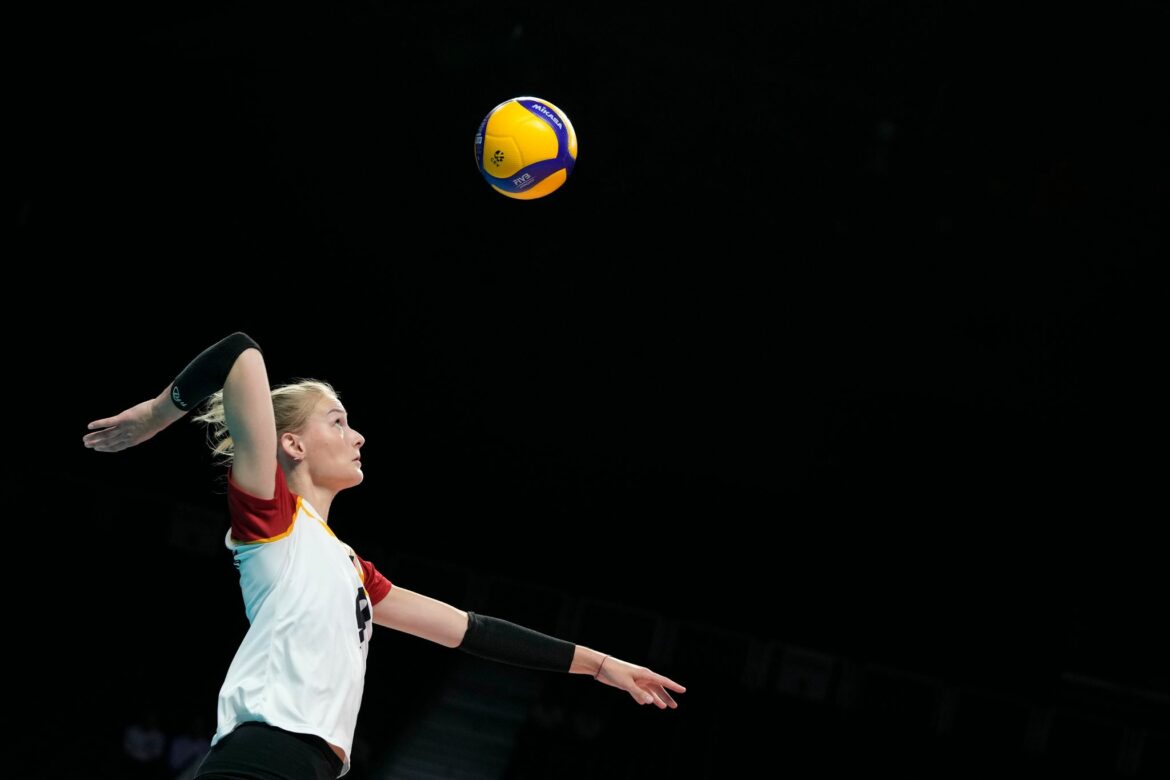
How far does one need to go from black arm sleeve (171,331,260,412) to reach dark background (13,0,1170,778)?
5.88 metres

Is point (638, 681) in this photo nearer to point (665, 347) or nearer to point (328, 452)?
point (328, 452)

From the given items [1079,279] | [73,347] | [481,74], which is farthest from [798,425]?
[73,347]

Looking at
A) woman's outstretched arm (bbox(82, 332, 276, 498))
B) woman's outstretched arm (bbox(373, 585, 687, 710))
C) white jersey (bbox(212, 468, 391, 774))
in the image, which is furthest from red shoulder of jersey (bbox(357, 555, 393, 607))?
woman's outstretched arm (bbox(82, 332, 276, 498))

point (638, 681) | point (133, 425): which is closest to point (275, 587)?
point (133, 425)

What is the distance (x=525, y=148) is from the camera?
532 cm

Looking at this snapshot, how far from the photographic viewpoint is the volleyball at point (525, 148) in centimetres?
534

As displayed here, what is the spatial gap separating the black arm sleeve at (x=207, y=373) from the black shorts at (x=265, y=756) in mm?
795

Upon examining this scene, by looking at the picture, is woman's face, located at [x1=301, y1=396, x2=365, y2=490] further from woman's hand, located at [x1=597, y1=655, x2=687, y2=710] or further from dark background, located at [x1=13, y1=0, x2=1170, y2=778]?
dark background, located at [x1=13, y1=0, x2=1170, y2=778]

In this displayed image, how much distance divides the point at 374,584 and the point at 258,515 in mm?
571

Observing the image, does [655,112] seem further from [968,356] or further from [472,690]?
[472,690]

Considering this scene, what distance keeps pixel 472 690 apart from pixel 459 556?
192cm

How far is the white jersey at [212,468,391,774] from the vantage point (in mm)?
2727

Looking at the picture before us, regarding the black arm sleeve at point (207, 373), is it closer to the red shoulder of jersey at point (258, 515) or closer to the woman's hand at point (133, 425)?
the woman's hand at point (133, 425)

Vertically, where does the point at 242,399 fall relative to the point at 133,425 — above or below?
above
